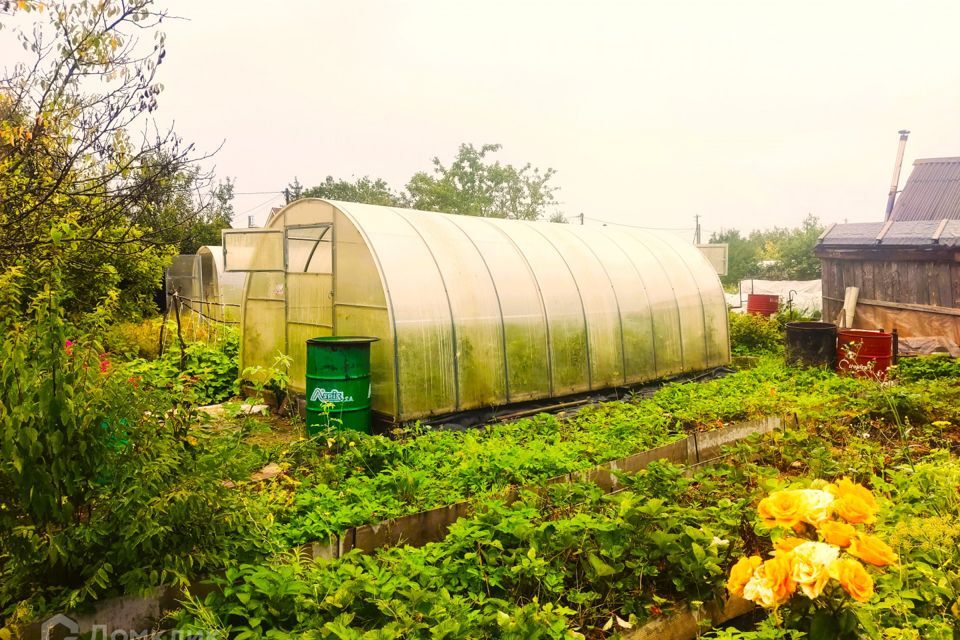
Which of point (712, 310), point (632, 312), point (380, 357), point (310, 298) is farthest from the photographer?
point (712, 310)

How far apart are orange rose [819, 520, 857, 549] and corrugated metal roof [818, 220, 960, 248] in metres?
12.6

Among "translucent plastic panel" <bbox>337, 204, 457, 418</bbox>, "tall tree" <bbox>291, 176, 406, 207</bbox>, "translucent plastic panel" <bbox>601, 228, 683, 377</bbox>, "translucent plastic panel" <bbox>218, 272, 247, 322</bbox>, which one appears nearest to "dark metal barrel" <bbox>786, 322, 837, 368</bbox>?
"translucent plastic panel" <bbox>601, 228, 683, 377</bbox>

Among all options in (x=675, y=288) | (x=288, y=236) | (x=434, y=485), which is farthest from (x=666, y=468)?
(x=675, y=288)

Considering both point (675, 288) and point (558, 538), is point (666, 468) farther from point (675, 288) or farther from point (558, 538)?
point (675, 288)

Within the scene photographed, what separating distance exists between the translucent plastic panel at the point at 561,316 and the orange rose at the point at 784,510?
6.81 metres

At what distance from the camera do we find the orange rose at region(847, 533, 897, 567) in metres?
1.94

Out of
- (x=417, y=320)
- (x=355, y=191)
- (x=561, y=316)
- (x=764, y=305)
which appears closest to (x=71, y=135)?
(x=417, y=320)

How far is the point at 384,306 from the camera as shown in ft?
24.7

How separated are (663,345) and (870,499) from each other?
8872 mm

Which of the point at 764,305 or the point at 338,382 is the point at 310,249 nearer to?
the point at 338,382

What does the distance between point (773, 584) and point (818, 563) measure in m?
0.16

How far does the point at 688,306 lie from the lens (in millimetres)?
11555

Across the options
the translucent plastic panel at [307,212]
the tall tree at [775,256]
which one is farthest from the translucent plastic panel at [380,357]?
the tall tree at [775,256]

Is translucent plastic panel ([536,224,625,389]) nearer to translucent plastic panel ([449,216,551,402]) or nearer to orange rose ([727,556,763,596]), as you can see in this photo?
translucent plastic panel ([449,216,551,402])
